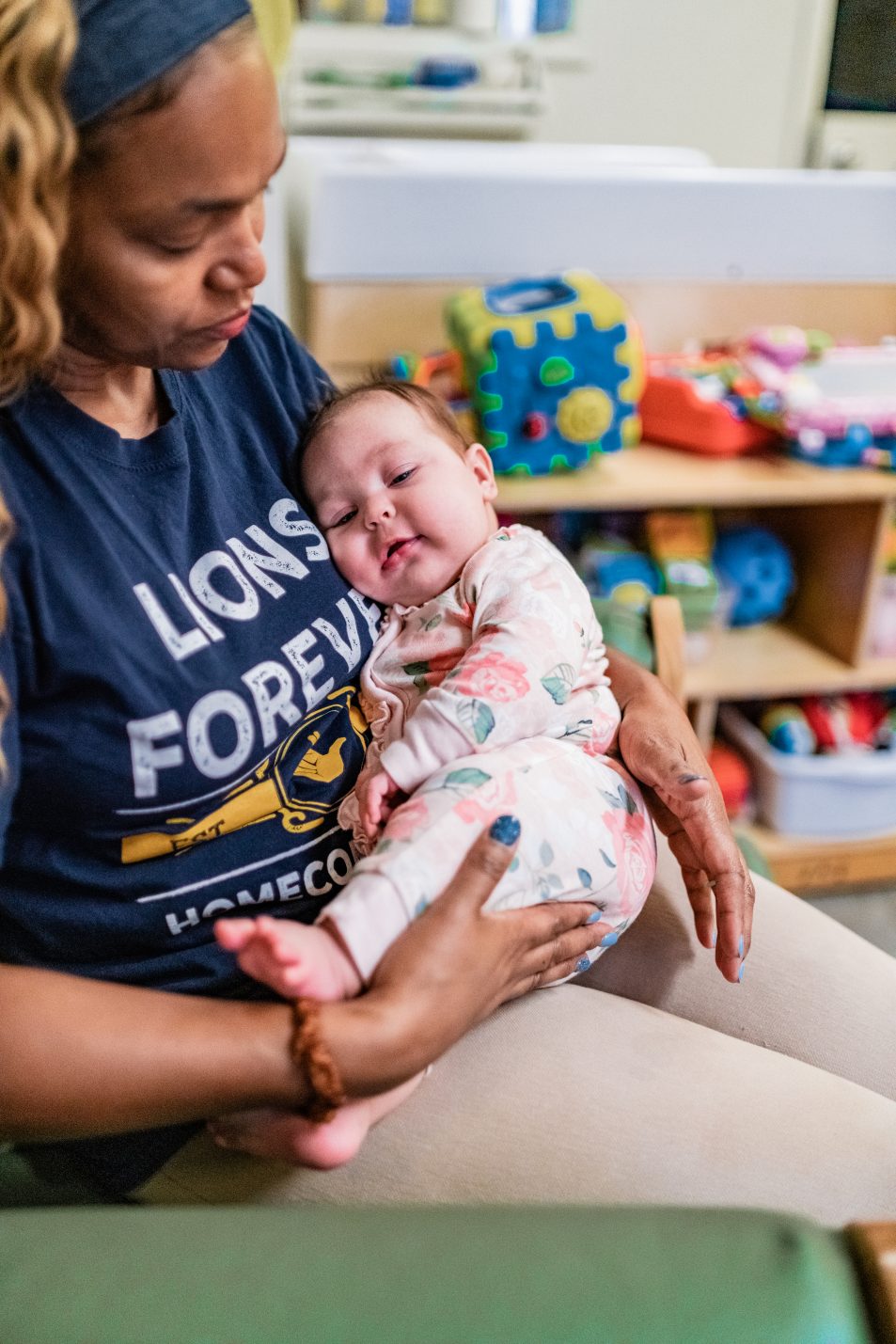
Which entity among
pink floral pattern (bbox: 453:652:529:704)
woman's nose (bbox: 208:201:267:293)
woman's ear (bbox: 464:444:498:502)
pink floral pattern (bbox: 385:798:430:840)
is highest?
woman's nose (bbox: 208:201:267:293)

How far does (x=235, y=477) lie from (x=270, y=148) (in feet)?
0.90

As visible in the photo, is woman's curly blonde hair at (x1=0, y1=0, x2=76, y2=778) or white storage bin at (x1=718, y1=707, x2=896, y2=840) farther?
white storage bin at (x1=718, y1=707, x2=896, y2=840)

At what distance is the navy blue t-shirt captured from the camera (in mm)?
725

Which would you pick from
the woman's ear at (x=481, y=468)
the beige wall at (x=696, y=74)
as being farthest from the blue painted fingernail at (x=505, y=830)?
the beige wall at (x=696, y=74)

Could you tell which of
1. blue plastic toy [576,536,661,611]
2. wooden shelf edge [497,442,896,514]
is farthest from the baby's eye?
blue plastic toy [576,536,661,611]

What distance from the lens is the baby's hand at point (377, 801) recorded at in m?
0.84

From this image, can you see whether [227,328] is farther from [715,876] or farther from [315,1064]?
[715,876]

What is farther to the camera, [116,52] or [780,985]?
[780,985]

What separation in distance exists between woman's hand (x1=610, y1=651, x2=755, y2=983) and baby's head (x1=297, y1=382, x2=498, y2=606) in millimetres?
225

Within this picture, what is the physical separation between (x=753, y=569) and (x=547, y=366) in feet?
1.97

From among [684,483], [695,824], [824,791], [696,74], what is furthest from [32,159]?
[696,74]

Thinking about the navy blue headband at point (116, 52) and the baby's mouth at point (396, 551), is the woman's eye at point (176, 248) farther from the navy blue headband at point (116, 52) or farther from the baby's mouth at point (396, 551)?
the baby's mouth at point (396, 551)

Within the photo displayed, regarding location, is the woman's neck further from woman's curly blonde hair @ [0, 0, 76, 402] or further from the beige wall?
the beige wall

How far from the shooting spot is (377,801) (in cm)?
84
